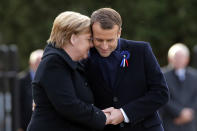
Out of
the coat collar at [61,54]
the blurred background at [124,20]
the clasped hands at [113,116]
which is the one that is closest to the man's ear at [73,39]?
the coat collar at [61,54]

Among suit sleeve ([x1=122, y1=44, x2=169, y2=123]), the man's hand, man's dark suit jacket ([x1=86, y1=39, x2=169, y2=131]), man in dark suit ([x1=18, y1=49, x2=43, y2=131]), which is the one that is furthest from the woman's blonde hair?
the man's hand

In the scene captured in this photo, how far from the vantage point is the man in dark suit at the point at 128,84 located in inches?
199

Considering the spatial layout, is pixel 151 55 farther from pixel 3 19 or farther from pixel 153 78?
pixel 3 19

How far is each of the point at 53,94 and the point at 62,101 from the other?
9 centimetres

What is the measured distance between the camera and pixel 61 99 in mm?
4734

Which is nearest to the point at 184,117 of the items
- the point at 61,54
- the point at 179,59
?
the point at 179,59

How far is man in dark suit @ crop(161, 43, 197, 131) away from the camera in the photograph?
32.8ft

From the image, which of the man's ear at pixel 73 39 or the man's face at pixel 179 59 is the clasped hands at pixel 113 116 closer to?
the man's ear at pixel 73 39

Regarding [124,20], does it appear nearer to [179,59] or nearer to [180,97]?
[179,59]

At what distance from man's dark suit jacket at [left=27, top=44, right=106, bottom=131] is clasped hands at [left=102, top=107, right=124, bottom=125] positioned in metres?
0.10

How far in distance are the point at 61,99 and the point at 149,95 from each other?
78 centimetres

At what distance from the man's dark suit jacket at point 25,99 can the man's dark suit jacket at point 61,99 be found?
474cm

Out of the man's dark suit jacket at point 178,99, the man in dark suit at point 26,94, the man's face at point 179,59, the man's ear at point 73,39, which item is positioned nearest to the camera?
the man's ear at point 73,39

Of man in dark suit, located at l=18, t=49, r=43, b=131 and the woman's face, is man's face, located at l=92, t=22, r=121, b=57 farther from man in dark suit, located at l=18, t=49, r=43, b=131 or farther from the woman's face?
man in dark suit, located at l=18, t=49, r=43, b=131
